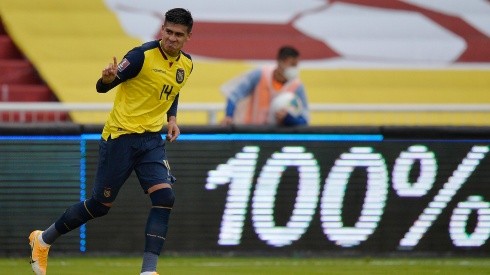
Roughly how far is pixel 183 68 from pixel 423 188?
3130mm

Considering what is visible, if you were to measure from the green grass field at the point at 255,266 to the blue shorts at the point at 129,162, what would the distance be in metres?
1.05

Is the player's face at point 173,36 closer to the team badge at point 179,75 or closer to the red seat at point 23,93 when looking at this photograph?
the team badge at point 179,75

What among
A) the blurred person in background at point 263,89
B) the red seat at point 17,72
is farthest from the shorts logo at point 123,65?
the red seat at point 17,72

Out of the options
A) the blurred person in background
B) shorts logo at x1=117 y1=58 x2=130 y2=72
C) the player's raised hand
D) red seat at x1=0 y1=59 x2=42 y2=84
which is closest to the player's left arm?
shorts logo at x1=117 y1=58 x2=130 y2=72

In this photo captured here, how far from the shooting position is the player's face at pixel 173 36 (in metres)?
8.03

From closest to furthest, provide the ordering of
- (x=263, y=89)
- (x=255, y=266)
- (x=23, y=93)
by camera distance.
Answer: (x=255, y=266) → (x=263, y=89) → (x=23, y=93)

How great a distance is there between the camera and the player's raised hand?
7.82 m

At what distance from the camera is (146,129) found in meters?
8.34

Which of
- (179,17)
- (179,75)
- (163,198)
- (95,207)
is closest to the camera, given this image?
(179,17)

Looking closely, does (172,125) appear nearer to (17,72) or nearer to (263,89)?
(263,89)

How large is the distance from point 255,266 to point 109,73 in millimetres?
2586

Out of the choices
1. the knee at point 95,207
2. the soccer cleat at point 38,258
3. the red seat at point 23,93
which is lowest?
the red seat at point 23,93

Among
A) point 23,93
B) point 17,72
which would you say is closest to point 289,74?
point 23,93

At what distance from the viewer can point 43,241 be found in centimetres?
863
